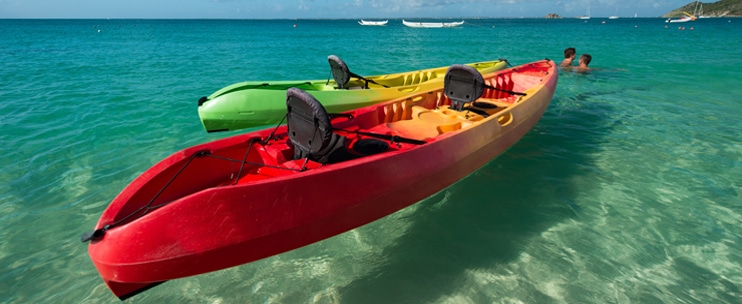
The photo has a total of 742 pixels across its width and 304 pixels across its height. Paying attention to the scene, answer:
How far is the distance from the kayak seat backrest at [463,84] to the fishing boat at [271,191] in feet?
2.30

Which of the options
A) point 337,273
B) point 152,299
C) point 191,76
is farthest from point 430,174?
point 191,76

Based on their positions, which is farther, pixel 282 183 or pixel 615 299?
pixel 615 299

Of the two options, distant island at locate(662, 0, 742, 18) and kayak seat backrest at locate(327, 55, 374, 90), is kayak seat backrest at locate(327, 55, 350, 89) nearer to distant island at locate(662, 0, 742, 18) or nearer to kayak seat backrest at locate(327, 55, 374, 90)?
kayak seat backrest at locate(327, 55, 374, 90)

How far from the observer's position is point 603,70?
17516 millimetres

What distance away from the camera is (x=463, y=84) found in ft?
22.7

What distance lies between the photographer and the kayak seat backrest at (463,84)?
6730 millimetres

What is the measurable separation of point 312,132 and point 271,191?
923 mm

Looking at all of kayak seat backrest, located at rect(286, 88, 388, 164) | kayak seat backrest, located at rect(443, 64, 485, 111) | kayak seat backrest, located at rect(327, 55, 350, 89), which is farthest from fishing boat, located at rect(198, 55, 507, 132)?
kayak seat backrest, located at rect(286, 88, 388, 164)

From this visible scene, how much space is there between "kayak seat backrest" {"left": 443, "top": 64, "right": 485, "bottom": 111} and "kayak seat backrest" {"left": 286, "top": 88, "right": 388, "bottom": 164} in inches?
105

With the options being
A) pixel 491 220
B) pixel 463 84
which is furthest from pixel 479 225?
pixel 463 84

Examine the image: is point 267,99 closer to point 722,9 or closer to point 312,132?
point 312,132

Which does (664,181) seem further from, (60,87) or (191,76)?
(60,87)

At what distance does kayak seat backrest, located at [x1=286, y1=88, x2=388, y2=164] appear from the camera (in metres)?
4.05

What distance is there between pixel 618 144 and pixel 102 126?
41.9 feet
